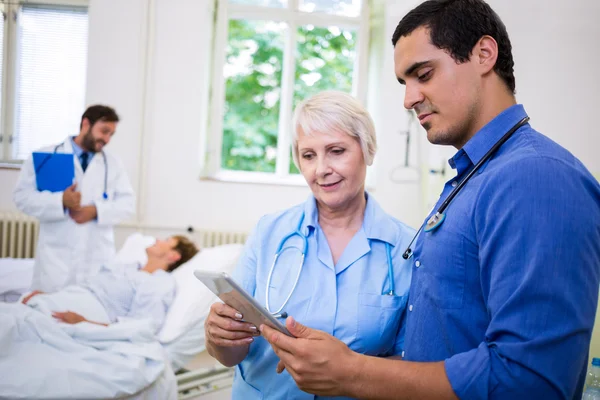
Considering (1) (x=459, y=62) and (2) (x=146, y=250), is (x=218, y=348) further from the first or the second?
(2) (x=146, y=250)

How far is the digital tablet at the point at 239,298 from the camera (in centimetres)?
90

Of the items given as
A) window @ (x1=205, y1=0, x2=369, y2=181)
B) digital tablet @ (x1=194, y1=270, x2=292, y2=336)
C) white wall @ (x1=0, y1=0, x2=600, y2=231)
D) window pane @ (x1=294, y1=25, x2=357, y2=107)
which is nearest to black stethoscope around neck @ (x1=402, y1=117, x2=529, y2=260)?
digital tablet @ (x1=194, y1=270, x2=292, y2=336)

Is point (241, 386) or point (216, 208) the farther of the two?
point (216, 208)

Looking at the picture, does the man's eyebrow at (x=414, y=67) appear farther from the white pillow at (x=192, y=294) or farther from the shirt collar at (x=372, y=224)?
the white pillow at (x=192, y=294)

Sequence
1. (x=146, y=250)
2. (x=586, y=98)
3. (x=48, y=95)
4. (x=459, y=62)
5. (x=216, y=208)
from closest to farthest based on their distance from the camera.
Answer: (x=459, y=62) → (x=586, y=98) → (x=48, y=95) → (x=146, y=250) → (x=216, y=208)

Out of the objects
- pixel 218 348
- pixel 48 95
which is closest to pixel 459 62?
pixel 218 348

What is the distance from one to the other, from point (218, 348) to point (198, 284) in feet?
4.37

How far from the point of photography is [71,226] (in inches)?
79.7

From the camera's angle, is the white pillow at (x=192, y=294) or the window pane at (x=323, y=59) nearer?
the white pillow at (x=192, y=294)

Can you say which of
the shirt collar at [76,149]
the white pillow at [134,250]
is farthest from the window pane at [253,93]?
the shirt collar at [76,149]

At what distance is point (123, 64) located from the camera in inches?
88.4

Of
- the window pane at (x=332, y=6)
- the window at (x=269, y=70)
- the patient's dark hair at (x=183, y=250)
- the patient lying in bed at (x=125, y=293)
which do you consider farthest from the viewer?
the window pane at (x=332, y=6)

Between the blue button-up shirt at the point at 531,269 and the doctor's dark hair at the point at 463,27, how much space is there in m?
0.16

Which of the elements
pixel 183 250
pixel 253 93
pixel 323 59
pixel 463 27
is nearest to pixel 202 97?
pixel 253 93
